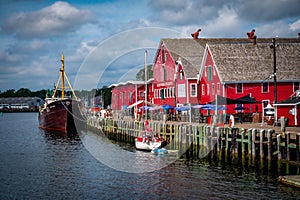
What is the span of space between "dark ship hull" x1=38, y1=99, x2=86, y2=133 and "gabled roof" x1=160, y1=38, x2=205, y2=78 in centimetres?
1728

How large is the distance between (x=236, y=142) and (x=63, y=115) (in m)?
42.4

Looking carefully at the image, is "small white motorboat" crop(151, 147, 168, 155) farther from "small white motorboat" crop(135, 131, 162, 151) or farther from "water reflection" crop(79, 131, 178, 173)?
"small white motorboat" crop(135, 131, 162, 151)

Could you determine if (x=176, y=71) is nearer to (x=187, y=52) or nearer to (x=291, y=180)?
(x=187, y=52)

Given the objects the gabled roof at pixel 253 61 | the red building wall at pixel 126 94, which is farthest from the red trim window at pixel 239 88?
the red building wall at pixel 126 94

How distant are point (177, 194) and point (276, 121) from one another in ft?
64.1

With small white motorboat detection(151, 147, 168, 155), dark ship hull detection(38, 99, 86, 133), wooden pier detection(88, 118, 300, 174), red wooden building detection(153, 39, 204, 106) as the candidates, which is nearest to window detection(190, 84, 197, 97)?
red wooden building detection(153, 39, 204, 106)

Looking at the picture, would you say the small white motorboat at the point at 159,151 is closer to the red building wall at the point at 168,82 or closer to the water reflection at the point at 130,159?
the water reflection at the point at 130,159

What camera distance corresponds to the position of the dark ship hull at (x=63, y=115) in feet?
228

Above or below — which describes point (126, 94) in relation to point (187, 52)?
below

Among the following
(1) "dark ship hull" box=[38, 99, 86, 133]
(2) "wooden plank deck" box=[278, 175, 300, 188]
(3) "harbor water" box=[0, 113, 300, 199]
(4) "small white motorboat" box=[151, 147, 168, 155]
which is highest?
(1) "dark ship hull" box=[38, 99, 86, 133]

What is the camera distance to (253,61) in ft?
183

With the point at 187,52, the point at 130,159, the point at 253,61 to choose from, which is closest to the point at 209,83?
the point at 253,61

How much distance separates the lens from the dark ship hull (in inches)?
2731

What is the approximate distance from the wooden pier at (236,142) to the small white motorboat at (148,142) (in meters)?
1.92
